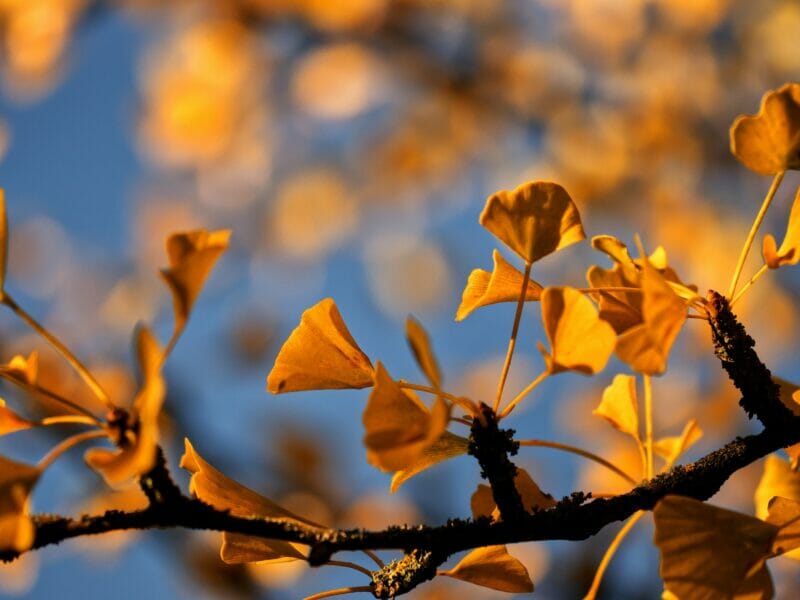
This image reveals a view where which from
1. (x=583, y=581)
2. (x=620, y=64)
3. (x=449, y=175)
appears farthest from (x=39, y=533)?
(x=449, y=175)

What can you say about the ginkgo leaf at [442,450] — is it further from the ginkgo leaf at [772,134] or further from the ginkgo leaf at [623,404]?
the ginkgo leaf at [772,134]

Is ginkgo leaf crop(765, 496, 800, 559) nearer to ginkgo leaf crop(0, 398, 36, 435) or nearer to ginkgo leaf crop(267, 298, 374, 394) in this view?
ginkgo leaf crop(267, 298, 374, 394)

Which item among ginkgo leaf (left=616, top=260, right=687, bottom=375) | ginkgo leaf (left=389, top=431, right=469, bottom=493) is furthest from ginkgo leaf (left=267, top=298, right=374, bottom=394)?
ginkgo leaf (left=616, top=260, right=687, bottom=375)

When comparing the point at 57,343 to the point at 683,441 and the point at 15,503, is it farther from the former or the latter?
the point at 683,441

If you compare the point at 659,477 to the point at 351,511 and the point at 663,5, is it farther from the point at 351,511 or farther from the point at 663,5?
the point at 663,5

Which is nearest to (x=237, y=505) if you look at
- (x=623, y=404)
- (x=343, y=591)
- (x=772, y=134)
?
(x=343, y=591)

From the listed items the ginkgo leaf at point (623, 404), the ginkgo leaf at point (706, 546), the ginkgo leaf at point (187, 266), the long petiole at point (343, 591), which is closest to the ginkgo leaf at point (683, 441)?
the ginkgo leaf at point (623, 404)
